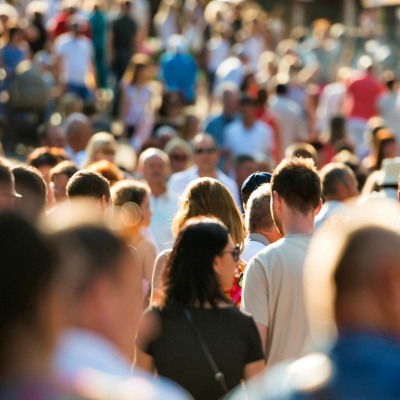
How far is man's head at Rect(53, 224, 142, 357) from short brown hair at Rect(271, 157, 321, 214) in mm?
2050

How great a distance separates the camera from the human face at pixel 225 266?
3.27 meters

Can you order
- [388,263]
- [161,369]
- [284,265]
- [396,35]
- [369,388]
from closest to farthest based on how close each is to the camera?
1. [369,388]
2. [388,263]
3. [161,369]
4. [284,265]
5. [396,35]

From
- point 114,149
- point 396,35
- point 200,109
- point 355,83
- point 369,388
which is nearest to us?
point 369,388

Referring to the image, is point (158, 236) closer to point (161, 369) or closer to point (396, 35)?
point (161, 369)

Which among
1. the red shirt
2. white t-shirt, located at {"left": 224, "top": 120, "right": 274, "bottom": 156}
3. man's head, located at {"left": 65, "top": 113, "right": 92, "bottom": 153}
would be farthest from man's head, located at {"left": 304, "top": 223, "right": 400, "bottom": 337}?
the red shirt

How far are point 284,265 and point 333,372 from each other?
207cm

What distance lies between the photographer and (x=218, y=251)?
3270 mm

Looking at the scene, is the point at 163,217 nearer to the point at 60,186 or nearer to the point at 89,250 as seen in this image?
the point at 60,186

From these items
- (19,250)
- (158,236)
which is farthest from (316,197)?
(158,236)

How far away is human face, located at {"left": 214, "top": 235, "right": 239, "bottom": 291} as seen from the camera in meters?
3.27

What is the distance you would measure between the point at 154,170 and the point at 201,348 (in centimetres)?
486

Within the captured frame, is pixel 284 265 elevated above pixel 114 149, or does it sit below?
below

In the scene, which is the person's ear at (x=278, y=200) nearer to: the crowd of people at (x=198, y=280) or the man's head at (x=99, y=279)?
the crowd of people at (x=198, y=280)

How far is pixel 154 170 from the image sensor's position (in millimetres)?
7871
